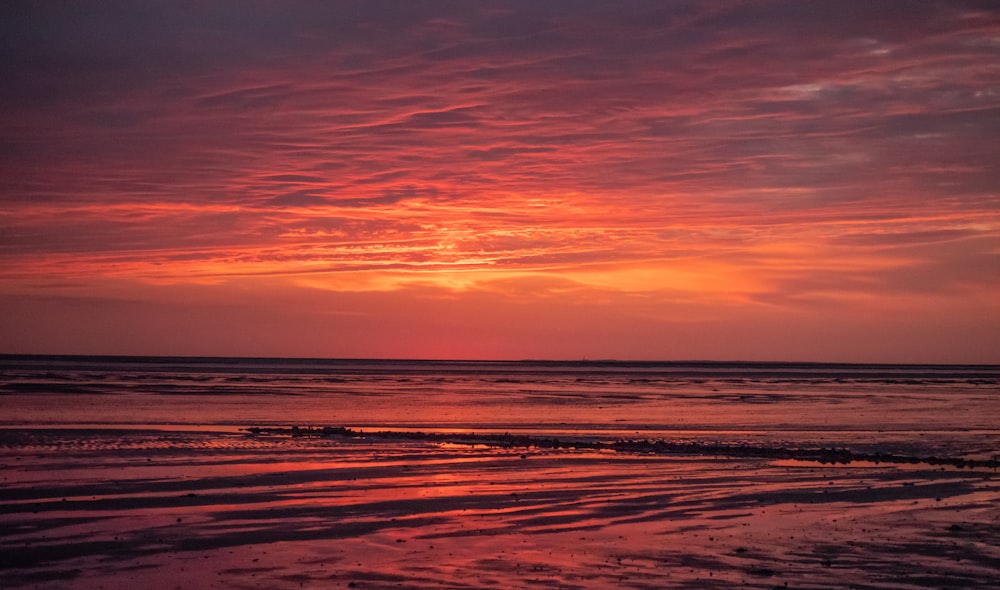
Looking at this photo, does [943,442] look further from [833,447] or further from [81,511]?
[81,511]

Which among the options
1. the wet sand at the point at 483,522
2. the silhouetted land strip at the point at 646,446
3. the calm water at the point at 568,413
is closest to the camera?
the wet sand at the point at 483,522

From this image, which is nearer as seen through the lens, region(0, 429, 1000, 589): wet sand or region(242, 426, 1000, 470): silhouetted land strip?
region(0, 429, 1000, 589): wet sand

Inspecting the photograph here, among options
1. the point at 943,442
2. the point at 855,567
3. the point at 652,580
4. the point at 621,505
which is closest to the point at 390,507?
the point at 621,505

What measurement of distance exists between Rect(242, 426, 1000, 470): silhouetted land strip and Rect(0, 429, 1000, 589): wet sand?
144 cm

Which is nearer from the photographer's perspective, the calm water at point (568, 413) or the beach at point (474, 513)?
the beach at point (474, 513)

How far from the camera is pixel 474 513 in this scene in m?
17.3

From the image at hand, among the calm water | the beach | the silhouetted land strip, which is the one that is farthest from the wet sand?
the calm water

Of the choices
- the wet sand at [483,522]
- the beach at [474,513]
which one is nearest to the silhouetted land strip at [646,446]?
the beach at [474,513]

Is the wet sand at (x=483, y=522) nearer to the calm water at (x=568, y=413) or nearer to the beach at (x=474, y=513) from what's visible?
the beach at (x=474, y=513)

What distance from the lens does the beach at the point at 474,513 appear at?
41.8 ft

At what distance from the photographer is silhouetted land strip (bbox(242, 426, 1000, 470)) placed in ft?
88.4

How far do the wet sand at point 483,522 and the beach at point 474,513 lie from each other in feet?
0.20

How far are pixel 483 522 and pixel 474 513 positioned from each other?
3.14 feet

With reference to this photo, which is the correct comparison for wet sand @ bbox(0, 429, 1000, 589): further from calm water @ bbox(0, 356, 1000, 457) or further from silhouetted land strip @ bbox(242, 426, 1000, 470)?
calm water @ bbox(0, 356, 1000, 457)
